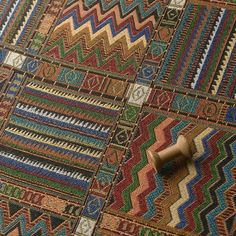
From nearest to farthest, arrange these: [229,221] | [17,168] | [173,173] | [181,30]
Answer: [229,221] < [173,173] < [17,168] < [181,30]

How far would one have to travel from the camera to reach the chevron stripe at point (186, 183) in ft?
5.27

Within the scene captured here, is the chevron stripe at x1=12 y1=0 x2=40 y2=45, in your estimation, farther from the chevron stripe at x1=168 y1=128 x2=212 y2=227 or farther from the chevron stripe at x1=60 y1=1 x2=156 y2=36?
the chevron stripe at x1=168 y1=128 x2=212 y2=227

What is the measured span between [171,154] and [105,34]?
2.01ft

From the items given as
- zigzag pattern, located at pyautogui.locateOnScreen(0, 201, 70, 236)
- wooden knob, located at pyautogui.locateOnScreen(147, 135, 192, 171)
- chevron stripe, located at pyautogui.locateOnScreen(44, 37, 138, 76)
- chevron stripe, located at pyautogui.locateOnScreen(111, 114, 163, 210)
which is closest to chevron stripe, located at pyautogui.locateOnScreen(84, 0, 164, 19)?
chevron stripe, located at pyautogui.locateOnScreen(44, 37, 138, 76)

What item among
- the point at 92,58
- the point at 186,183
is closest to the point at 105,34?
the point at 92,58

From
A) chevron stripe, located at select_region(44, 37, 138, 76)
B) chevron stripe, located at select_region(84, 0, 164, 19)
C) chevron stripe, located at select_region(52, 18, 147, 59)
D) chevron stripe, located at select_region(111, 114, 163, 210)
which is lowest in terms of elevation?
chevron stripe, located at select_region(111, 114, 163, 210)

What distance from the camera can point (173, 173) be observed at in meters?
1.67

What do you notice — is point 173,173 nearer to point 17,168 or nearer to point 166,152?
point 166,152

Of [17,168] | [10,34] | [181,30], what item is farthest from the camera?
[10,34]

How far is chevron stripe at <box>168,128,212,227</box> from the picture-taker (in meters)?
1.61

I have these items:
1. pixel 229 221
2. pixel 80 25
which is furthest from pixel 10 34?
pixel 229 221

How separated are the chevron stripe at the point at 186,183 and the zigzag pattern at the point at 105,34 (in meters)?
0.38

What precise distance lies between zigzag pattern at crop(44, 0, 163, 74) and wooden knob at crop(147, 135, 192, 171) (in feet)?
1.23

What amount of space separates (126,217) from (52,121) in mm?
464
